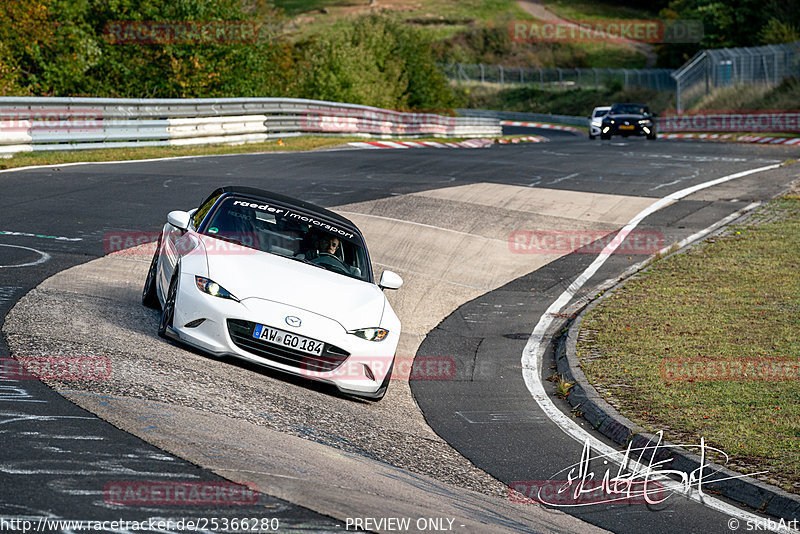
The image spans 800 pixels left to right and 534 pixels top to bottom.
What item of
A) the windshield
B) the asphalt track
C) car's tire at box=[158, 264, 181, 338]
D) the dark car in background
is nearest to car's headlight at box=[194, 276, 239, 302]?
car's tire at box=[158, 264, 181, 338]

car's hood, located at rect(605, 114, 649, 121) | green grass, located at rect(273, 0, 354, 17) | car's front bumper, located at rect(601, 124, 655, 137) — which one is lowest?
car's front bumper, located at rect(601, 124, 655, 137)

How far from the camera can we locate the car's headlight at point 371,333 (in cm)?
805

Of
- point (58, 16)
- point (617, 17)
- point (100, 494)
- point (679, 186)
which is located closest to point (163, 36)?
point (58, 16)

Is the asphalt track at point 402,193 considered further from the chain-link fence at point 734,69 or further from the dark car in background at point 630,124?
the chain-link fence at point 734,69

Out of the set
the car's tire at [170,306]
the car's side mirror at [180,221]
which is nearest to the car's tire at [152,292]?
the car's side mirror at [180,221]

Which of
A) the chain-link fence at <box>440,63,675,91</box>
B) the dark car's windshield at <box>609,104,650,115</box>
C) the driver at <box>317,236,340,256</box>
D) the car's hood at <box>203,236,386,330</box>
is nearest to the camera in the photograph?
the car's hood at <box>203,236,386,330</box>

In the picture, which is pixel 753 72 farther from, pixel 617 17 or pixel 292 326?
pixel 617 17

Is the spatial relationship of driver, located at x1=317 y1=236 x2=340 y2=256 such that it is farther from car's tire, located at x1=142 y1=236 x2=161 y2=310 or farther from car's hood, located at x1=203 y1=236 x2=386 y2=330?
car's tire, located at x1=142 y1=236 x2=161 y2=310

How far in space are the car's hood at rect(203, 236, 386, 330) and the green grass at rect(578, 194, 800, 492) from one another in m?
2.42

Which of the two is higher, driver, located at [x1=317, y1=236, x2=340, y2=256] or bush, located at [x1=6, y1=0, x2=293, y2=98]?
bush, located at [x1=6, y1=0, x2=293, y2=98]

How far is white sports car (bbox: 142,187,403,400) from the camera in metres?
7.77

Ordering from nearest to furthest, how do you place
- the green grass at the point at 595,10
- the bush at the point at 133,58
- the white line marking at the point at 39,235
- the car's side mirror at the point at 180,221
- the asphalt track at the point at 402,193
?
the asphalt track at the point at 402,193, the car's side mirror at the point at 180,221, the white line marking at the point at 39,235, the bush at the point at 133,58, the green grass at the point at 595,10

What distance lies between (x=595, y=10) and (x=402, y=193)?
108854mm

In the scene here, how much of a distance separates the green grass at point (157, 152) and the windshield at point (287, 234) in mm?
11491
